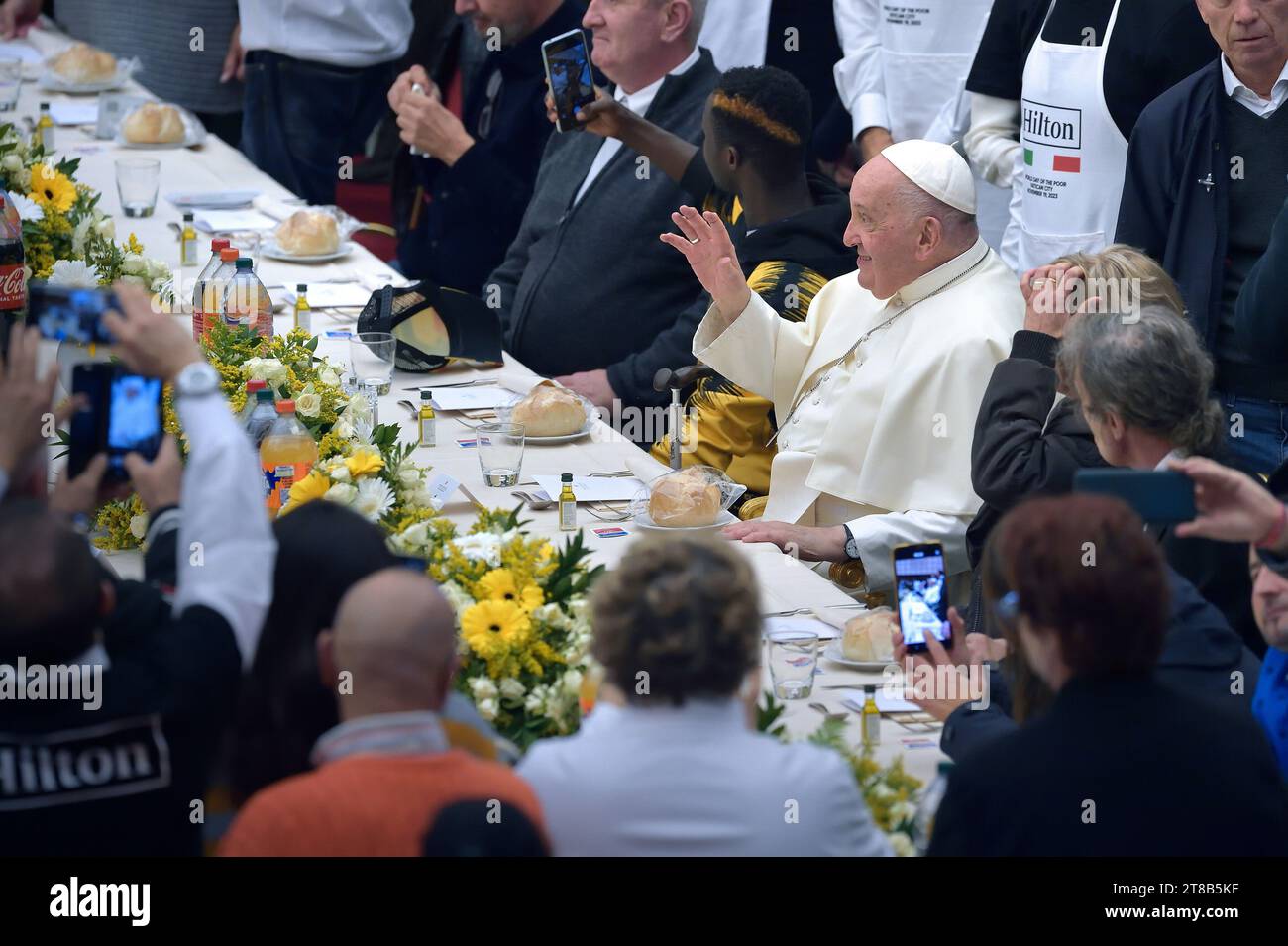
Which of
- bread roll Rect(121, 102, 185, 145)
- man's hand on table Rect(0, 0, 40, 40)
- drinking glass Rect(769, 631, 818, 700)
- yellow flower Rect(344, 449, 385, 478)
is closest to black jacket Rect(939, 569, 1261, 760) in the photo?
drinking glass Rect(769, 631, 818, 700)

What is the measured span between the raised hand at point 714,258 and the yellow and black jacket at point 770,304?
286mm

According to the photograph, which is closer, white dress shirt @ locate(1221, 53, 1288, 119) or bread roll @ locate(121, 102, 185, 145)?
white dress shirt @ locate(1221, 53, 1288, 119)

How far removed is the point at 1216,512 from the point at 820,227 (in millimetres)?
2228

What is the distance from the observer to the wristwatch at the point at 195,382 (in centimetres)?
204

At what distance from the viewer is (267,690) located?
201cm

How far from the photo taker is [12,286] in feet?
12.2

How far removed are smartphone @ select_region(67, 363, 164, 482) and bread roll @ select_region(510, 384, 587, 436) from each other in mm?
1668

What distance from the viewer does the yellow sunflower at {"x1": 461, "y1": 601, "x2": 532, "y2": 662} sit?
2.41 metres

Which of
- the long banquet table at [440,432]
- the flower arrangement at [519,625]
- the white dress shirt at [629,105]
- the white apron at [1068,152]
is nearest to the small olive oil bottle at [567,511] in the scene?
the long banquet table at [440,432]

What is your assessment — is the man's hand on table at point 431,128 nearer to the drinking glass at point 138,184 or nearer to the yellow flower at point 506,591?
the drinking glass at point 138,184

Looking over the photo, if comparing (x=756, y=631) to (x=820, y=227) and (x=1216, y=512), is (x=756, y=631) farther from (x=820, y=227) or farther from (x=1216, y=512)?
(x=820, y=227)

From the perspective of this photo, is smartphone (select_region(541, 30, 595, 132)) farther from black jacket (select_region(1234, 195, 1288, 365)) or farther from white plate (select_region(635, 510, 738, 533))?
black jacket (select_region(1234, 195, 1288, 365))

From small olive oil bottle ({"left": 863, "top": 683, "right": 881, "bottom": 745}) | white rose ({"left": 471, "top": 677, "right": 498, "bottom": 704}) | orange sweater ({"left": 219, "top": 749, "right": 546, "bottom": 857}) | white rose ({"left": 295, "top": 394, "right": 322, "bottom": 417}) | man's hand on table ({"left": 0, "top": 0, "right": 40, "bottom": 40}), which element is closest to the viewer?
orange sweater ({"left": 219, "top": 749, "right": 546, "bottom": 857})
